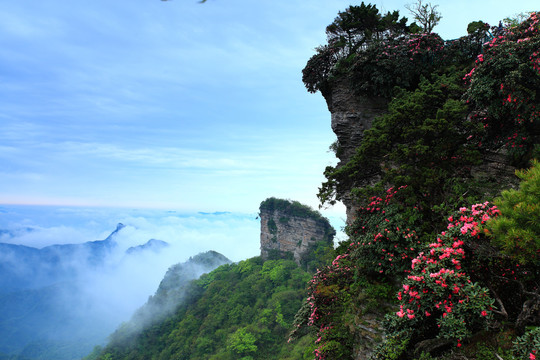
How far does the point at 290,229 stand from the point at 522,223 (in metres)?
43.7

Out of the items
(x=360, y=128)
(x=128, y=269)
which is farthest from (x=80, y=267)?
(x=360, y=128)

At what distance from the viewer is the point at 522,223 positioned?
4.01 meters

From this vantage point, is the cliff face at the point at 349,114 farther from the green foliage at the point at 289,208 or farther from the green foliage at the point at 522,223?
the green foliage at the point at 289,208

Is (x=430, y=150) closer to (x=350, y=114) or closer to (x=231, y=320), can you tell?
(x=350, y=114)

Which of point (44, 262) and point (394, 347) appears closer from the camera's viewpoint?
point (394, 347)

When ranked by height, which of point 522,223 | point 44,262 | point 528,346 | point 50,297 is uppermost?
point 522,223

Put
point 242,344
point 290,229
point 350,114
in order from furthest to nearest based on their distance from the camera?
point 290,229, point 242,344, point 350,114

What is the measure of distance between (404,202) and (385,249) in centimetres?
156

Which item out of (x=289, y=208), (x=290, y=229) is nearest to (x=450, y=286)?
(x=289, y=208)

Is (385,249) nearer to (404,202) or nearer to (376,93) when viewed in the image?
(404,202)

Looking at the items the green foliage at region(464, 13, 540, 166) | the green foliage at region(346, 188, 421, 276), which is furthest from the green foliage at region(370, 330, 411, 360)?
the green foliage at region(464, 13, 540, 166)

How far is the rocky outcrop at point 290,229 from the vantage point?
4469cm

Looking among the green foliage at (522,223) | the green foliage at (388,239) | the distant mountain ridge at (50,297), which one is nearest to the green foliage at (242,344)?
the green foliage at (388,239)

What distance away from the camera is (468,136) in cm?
756
